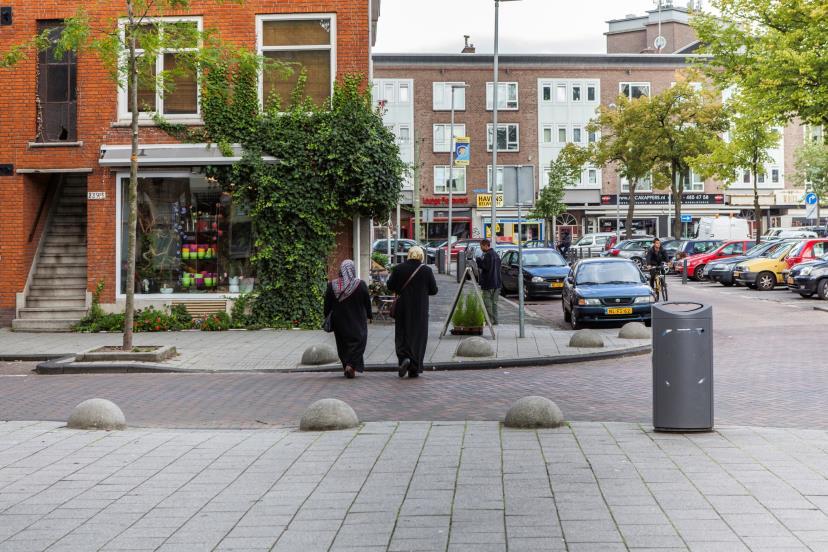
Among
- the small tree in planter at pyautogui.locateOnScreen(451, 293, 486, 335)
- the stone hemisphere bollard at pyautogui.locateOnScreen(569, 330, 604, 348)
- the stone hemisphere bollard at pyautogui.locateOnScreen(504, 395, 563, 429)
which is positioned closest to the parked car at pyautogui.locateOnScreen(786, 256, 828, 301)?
the small tree in planter at pyautogui.locateOnScreen(451, 293, 486, 335)

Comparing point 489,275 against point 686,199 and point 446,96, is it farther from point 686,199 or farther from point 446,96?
point 686,199

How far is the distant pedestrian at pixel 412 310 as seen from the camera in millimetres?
14211

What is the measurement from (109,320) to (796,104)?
20116 mm

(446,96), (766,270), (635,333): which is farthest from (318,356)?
(446,96)

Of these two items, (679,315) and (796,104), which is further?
(796,104)

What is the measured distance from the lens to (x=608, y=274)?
2262cm

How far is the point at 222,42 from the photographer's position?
17.1 m

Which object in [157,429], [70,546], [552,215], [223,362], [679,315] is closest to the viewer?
[70,546]

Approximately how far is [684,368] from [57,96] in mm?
16987

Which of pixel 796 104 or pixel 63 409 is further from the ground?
pixel 796 104

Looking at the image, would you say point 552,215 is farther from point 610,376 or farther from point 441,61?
point 610,376

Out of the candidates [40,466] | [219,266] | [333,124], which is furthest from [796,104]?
[40,466]

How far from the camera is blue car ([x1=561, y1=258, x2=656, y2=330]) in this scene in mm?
21203

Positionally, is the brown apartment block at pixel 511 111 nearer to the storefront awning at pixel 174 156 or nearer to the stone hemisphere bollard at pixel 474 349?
the storefront awning at pixel 174 156
